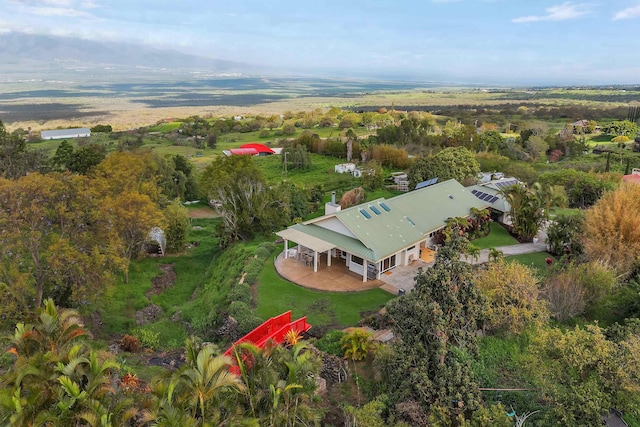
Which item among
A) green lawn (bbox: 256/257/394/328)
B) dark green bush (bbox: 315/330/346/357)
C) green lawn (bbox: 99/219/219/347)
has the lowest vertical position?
green lawn (bbox: 99/219/219/347)

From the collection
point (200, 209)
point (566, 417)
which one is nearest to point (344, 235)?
point (566, 417)

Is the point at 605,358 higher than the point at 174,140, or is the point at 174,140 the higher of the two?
the point at 605,358

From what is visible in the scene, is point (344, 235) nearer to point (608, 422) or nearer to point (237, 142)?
point (608, 422)

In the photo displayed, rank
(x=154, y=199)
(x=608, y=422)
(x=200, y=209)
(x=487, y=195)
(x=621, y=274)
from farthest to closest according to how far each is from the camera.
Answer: (x=200, y=209) → (x=487, y=195) → (x=154, y=199) → (x=621, y=274) → (x=608, y=422)

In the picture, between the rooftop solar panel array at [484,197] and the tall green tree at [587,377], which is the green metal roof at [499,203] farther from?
the tall green tree at [587,377]

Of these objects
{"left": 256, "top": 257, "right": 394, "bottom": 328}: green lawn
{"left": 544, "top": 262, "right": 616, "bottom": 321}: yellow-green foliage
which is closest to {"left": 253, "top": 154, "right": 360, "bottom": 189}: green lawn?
{"left": 256, "top": 257, "right": 394, "bottom": 328}: green lawn

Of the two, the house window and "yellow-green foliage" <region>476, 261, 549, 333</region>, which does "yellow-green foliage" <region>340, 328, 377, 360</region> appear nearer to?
"yellow-green foliage" <region>476, 261, 549, 333</region>

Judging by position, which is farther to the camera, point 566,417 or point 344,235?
point 344,235
